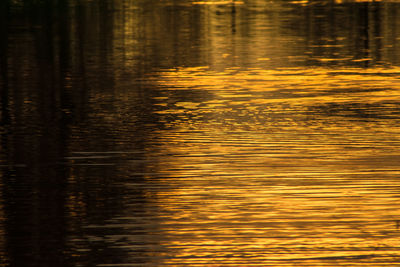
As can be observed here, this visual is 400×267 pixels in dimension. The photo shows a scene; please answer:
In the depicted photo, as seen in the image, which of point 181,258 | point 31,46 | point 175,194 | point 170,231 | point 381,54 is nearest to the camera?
point 181,258

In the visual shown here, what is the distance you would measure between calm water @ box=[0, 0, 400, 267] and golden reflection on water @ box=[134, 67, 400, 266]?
2 centimetres

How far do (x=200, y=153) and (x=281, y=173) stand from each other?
143 centimetres

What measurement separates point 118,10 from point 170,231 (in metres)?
32.2

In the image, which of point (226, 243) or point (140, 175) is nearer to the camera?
point (226, 243)

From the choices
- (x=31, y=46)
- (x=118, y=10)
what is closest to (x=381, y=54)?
(x=31, y=46)

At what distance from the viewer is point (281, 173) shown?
11.1 meters

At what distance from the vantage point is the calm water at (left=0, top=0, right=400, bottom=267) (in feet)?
28.3

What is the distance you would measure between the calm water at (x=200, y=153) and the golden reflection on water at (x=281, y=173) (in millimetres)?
25

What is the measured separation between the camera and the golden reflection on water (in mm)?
Result: 8523

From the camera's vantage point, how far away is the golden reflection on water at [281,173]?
28.0ft

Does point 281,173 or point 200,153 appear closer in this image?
point 281,173

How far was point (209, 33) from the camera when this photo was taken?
2902 centimetres

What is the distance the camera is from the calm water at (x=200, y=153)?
28.3 feet

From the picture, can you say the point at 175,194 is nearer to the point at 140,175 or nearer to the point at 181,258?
the point at 140,175
